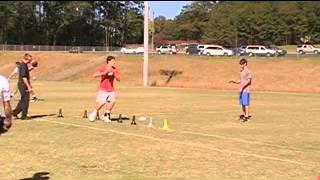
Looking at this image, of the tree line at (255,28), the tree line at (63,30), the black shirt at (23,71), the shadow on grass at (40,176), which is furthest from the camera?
the tree line at (63,30)

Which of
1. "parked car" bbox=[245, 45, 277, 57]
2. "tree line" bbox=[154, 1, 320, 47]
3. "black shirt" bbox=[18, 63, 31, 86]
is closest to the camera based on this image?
"black shirt" bbox=[18, 63, 31, 86]

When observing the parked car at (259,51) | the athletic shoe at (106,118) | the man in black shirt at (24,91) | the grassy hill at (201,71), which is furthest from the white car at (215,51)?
the athletic shoe at (106,118)

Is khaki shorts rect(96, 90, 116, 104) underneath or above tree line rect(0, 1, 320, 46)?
underneath

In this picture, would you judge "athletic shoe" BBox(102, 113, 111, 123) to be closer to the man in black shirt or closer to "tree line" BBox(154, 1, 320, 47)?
the man in black shirt

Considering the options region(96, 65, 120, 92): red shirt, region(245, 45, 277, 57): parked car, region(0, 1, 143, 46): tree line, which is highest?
region(0, 1, 143, 46): tree line

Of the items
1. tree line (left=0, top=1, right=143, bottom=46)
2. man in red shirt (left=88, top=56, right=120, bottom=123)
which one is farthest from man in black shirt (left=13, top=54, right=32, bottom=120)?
tree line (left=0, top=1, right=143, bottom=46)

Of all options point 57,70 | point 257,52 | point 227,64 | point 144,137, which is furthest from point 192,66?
point 144,137

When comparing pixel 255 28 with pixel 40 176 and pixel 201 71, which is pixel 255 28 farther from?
pixel 40 176

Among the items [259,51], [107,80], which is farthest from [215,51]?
[107,80]

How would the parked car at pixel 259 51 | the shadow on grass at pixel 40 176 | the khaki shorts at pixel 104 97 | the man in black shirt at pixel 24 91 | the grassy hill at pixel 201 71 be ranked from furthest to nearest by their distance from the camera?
the parked car at pixel 259 51 < the grassy hill at pixel 201 71 < the man in black shirt at pixel 24 91 < the khaki shorts at pixel 104 97 < the shadow on grass at pixel 40 176

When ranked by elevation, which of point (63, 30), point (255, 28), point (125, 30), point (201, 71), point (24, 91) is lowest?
point (201, 71)

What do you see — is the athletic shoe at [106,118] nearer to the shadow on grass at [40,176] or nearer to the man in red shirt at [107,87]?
the man in red shirt at [107,87]

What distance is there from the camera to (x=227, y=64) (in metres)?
58.3

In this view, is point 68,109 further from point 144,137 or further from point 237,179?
point 237,179
